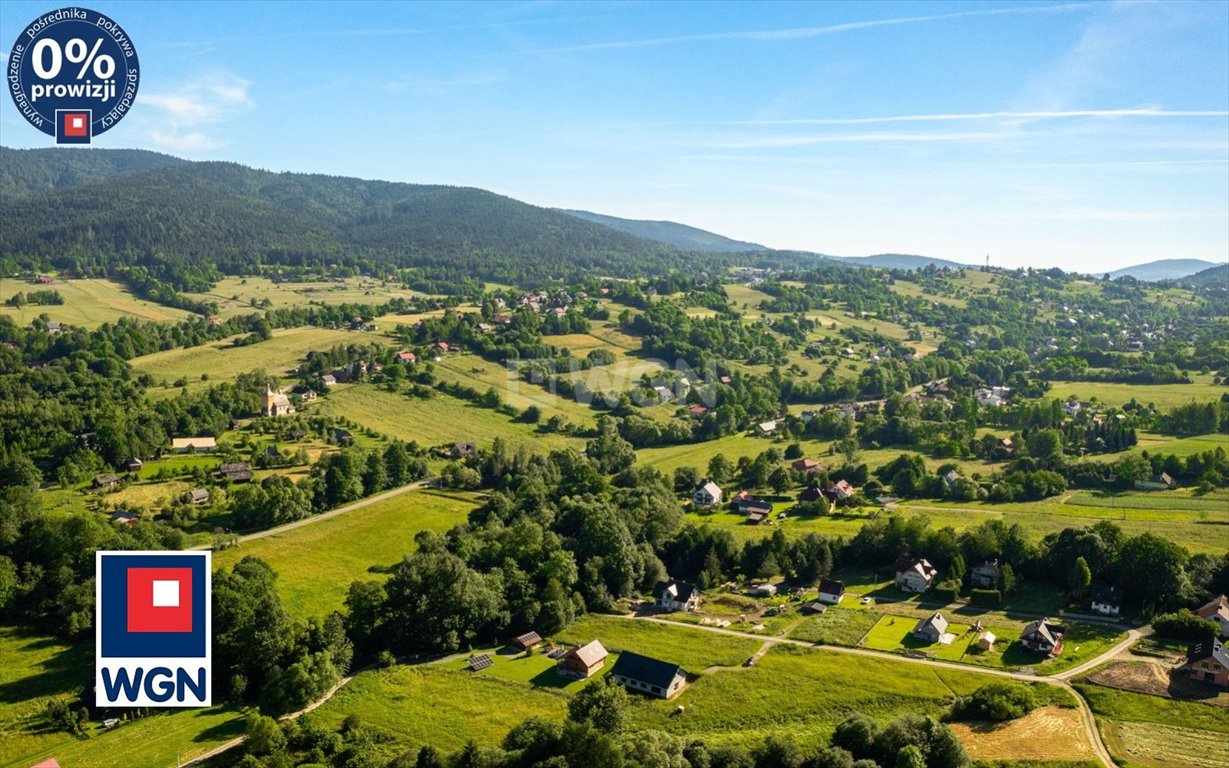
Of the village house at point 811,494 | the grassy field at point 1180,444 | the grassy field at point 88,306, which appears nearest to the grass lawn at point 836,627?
the village house at point 811,494

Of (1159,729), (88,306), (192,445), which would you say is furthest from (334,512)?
(88,306)

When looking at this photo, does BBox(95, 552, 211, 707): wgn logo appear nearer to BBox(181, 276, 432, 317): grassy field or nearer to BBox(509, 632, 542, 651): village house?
BBox(509, 632, 542, 651): village house

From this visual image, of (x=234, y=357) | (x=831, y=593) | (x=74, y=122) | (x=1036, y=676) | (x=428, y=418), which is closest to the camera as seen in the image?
(x=74, y=122)

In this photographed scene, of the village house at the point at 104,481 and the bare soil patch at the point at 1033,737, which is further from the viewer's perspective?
the village house at the point at 104,481

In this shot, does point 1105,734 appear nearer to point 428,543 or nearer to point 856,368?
point 428,543

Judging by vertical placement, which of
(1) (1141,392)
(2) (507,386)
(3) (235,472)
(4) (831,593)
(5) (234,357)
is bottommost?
(4) (831,593)

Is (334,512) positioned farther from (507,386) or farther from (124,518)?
(507,386)

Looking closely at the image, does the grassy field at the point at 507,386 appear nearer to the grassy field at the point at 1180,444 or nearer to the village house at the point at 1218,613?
the grassy field at the point at 1180,444
